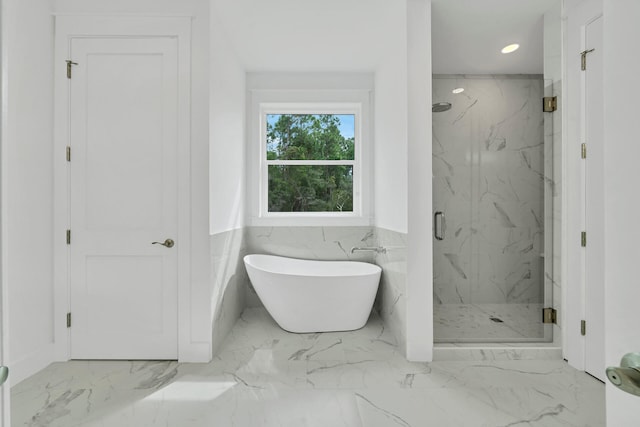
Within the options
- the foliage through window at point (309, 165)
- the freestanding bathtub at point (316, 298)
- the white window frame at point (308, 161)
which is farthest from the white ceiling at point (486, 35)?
the freestanding bathtub at point (316, 298)

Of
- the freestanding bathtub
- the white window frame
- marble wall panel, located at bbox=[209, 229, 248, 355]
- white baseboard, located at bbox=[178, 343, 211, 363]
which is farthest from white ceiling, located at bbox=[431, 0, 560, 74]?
white baseboard, located at bbox=[178, 343, 211, 363]

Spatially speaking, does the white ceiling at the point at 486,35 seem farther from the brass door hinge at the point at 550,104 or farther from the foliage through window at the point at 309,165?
the foliage through window at the point at 309,165

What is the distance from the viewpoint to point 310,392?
6.28ft

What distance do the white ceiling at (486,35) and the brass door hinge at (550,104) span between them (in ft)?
2.04

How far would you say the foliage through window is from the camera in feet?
12.2

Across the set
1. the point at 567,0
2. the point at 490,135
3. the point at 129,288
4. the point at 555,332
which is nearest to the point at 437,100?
the point at 490,135

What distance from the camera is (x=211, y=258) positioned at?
2324mm

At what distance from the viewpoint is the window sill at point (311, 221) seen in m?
3.59

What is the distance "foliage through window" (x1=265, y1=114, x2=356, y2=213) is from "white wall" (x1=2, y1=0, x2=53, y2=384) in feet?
6.41

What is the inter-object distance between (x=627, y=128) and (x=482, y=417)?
1.67 m

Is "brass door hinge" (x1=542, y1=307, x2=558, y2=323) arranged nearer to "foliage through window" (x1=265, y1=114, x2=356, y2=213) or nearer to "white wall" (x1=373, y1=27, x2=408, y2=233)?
"white wall" (x1=373, y1=27, x2=408, y2=233)

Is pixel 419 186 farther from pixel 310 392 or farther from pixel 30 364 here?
pixel 30 364

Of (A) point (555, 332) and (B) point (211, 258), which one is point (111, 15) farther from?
(A) point (555, 332)

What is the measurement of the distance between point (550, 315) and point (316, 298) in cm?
170
